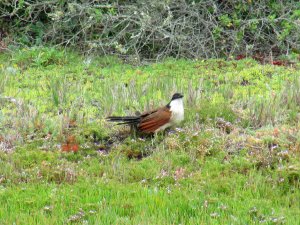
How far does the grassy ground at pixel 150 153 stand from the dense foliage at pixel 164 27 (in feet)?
8.55

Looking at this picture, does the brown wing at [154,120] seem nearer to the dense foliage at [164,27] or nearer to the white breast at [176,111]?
the white breast at [176,111]

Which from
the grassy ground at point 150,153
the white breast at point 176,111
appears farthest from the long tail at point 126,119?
the white breast at point 176,111

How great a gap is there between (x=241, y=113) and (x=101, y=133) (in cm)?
179

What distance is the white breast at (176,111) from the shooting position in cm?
741

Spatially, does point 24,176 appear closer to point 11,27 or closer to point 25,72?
point 25,72

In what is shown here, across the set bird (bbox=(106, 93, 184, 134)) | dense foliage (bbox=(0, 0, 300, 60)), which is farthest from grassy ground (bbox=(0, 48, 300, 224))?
dense foliage (bbox=(0, 0, 300, 60))

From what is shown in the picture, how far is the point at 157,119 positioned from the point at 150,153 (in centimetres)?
46

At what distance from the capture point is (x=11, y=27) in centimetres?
1384

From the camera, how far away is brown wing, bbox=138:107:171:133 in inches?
291

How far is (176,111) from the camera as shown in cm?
742

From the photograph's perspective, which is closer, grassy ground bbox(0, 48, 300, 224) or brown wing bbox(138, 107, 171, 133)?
grassy ground bbox(0, 48, 300, 224)

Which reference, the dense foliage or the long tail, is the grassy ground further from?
the dense foliage

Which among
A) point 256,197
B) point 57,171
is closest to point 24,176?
point 57,171

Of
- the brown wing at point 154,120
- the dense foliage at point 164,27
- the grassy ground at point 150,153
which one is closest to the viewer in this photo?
the grassy ground at point 150,153
